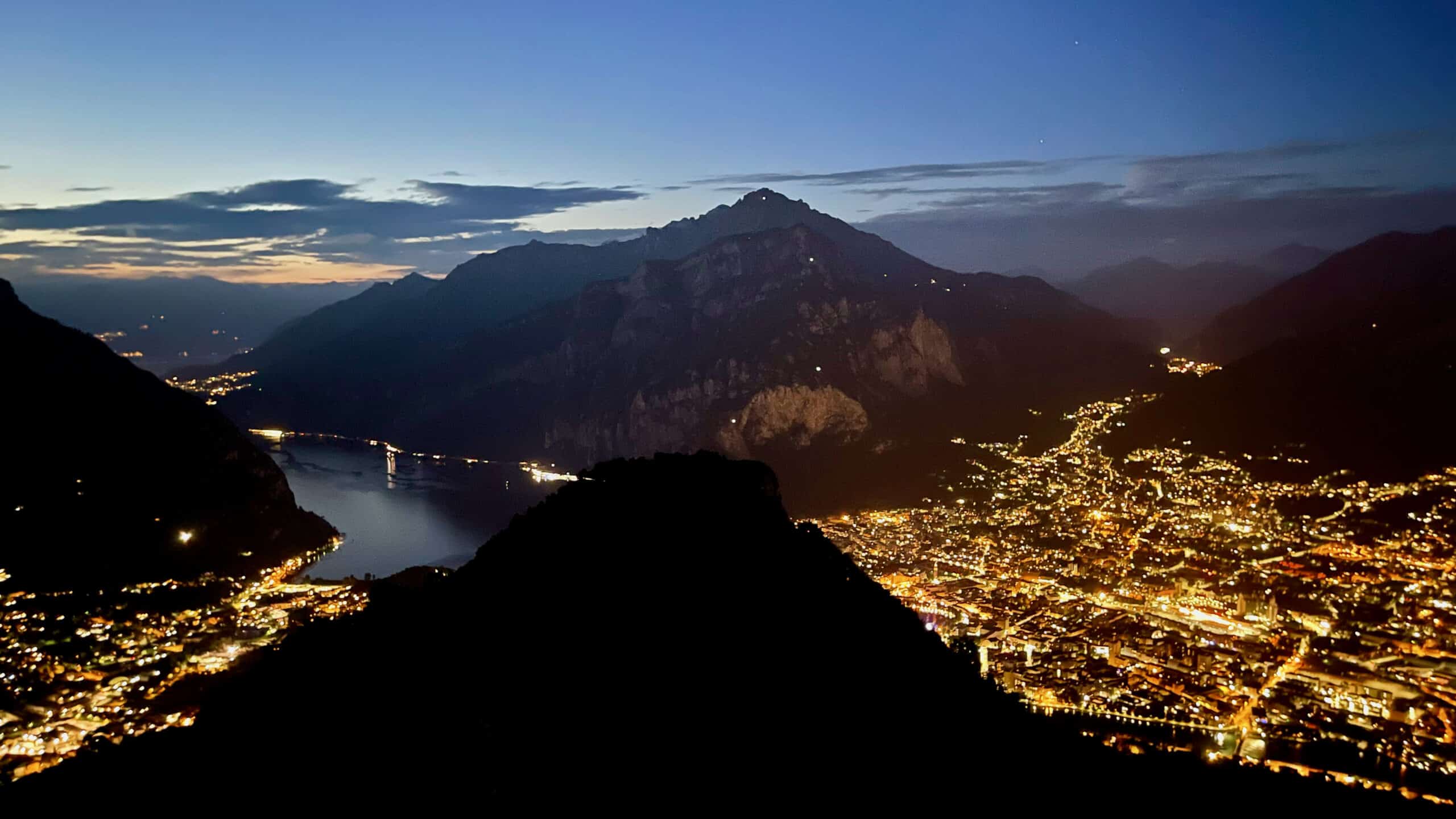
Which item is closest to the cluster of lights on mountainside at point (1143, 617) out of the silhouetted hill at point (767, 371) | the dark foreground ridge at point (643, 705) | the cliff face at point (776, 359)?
the dark foreground ridge at point (643, 705)

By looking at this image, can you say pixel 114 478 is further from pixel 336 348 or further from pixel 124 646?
pixel 336 348

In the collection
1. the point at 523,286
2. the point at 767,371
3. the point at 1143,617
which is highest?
the point at 523,286

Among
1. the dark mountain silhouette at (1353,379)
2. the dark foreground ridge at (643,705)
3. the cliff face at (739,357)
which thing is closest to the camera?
the dark foreground ridge at (643,705)

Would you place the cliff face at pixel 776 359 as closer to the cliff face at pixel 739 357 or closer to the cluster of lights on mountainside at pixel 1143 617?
the cliff face at pixel 739 357

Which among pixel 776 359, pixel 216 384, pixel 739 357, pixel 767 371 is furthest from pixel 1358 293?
pixel 216 384

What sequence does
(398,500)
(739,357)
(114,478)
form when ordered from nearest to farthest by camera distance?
(114,478) → (398,500) → (739,357)

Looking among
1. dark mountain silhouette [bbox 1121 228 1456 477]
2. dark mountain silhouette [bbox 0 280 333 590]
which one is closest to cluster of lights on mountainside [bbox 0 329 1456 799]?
dark mountain silhouette [bbox 0 280 333 590]

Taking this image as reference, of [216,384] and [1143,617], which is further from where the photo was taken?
[216,384]

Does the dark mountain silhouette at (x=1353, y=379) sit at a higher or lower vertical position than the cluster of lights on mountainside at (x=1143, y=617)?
higher
